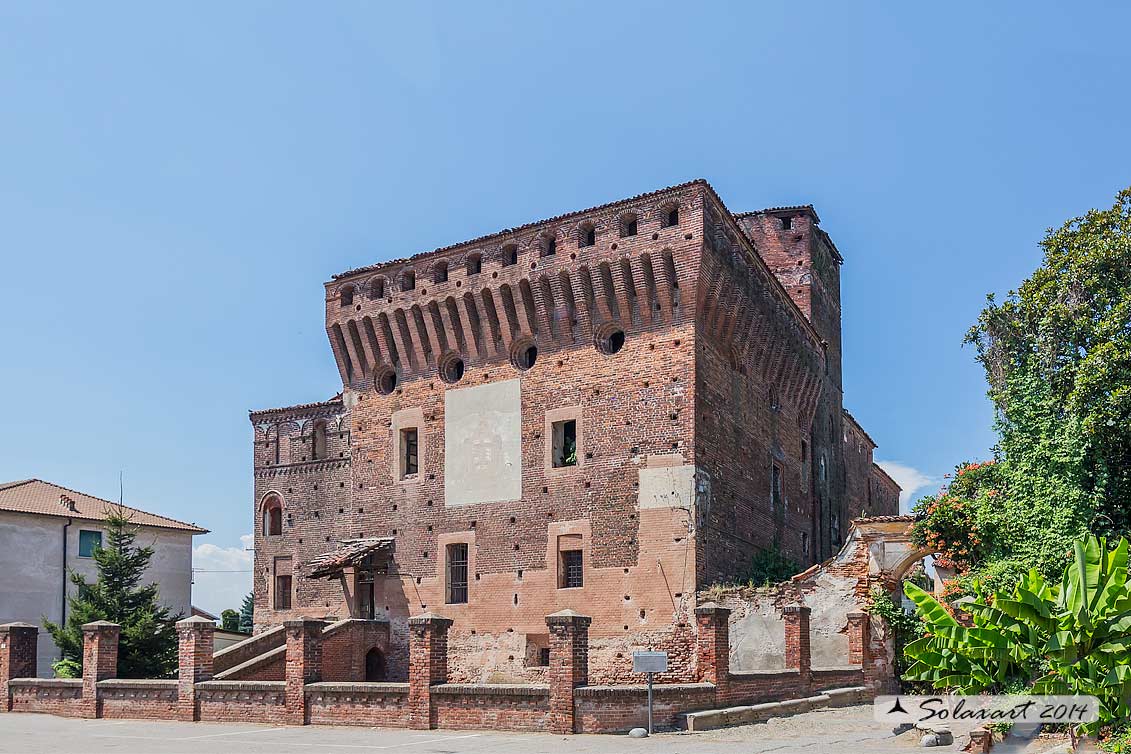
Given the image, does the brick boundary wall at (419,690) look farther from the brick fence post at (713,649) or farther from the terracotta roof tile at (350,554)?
the terracotta roof tile at (350,554)

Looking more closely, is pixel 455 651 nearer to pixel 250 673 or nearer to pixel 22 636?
pixel 250 673

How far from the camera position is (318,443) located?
123ft

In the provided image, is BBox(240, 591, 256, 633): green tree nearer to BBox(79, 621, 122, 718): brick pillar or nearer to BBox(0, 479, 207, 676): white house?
BBox(0, 479, 207, 676): white house

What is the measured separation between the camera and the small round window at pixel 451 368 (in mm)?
29844

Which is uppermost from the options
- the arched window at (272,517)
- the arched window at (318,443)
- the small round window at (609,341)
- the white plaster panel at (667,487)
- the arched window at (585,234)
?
the arched window at (585,234)

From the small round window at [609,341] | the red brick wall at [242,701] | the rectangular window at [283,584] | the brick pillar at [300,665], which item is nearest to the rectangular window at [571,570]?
the small round window at [609,341]

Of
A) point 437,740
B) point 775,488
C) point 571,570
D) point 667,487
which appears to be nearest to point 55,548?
Answer: point 571,570

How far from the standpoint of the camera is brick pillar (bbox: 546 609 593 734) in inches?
731

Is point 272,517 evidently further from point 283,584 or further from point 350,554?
point 350,554

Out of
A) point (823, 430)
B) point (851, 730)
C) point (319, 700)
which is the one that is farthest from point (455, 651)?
point (823, 430)

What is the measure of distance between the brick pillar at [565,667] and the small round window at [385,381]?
1359cm

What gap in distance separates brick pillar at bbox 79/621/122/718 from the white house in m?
12.2

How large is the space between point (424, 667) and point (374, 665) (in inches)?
372

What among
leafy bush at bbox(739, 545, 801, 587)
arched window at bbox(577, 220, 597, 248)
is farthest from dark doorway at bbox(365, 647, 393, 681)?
arched window at bbox(577, 220, 597, 248)
